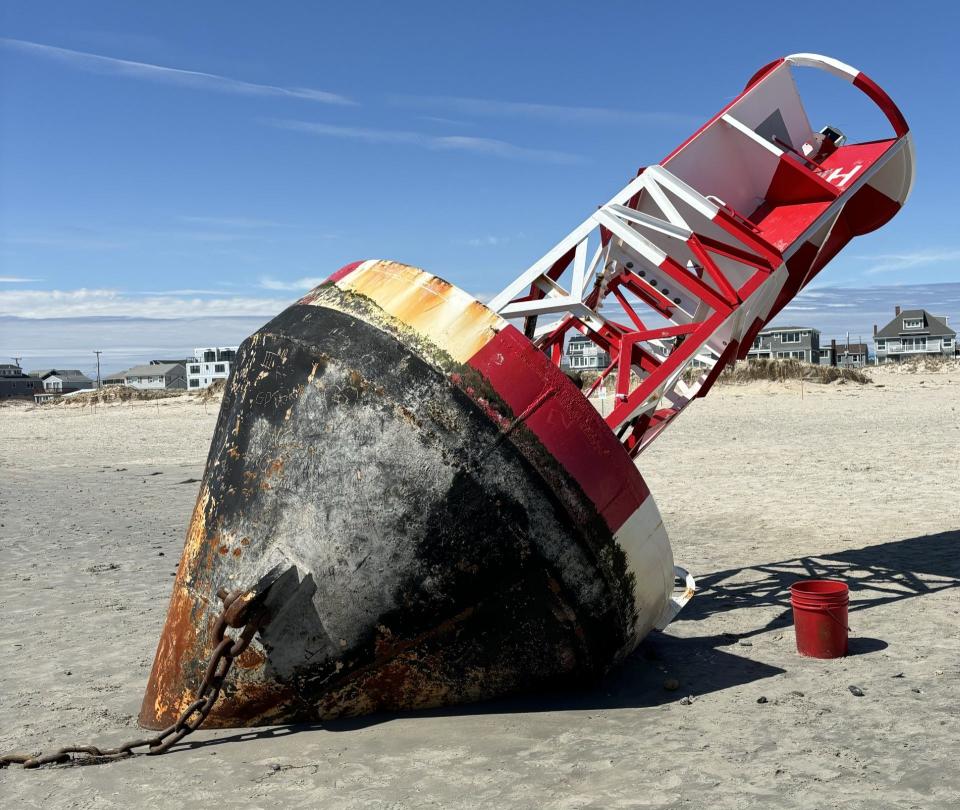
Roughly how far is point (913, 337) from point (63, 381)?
91302 mm

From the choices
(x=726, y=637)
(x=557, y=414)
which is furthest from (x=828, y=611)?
(x=557, y=414)

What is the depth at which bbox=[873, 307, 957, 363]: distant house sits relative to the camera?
279 ft

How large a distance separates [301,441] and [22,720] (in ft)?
7.26

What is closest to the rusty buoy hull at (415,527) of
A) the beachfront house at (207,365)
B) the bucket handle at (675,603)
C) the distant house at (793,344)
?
the bucket handle at (675,603)

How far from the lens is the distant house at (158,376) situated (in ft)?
337

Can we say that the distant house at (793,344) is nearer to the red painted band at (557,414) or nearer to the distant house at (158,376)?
the distant house at (158,376)

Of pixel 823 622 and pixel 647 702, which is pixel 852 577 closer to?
pixel 823 622

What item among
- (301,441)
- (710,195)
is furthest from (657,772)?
(710,195)

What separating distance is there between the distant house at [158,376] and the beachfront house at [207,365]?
6.74m

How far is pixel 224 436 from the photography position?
5.09 metres

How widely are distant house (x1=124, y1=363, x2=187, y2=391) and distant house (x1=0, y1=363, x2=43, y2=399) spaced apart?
31.7ft

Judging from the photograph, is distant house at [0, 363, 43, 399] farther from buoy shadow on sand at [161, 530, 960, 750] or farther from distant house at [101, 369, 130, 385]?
buoy shadow on sand at [161, 530, 960, 750]

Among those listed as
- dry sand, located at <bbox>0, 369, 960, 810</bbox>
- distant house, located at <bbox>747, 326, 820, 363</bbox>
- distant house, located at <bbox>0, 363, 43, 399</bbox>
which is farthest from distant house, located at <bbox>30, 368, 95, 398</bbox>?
dry sand, located at <bbox>0, 369, 960, 810</bbox>

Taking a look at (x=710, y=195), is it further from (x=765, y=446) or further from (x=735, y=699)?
(x=765, y=446)
